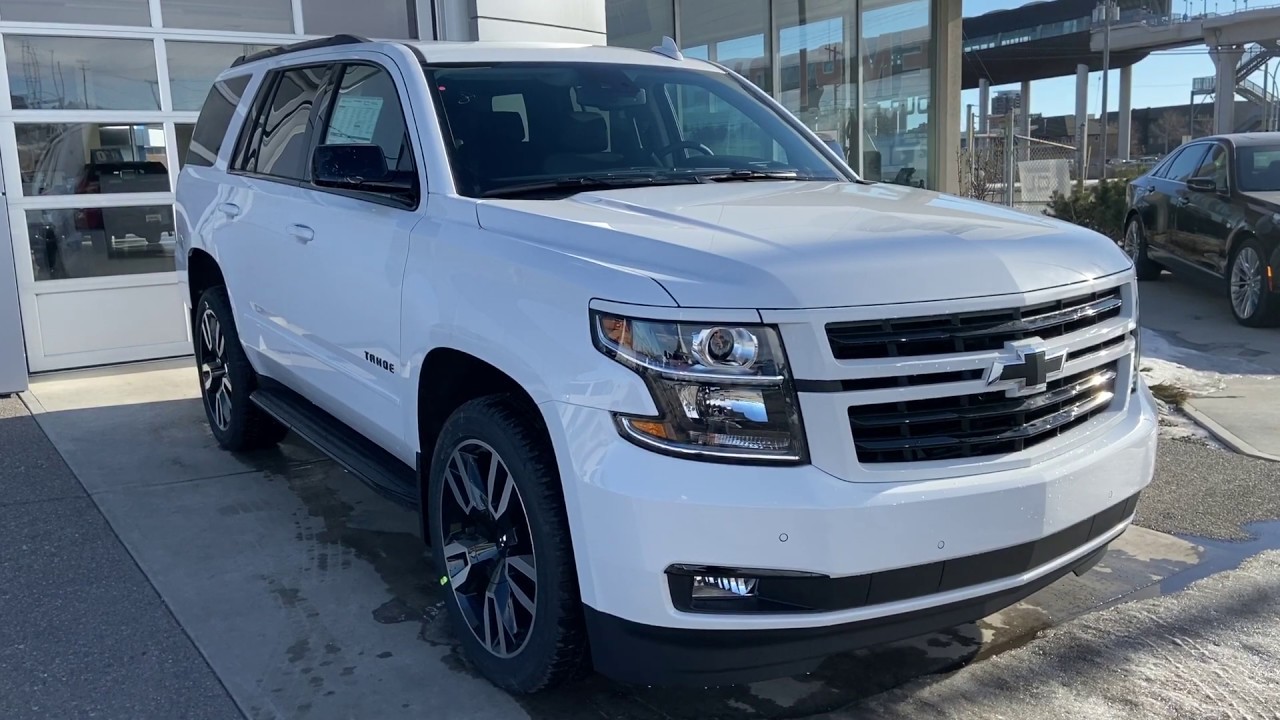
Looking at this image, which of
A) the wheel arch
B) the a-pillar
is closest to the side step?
the wheel arch

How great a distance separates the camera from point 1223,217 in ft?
31.3

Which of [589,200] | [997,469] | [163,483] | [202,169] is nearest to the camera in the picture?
[997,469]

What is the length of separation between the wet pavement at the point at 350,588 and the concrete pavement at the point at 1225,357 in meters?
0.53

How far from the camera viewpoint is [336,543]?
14.7 feet

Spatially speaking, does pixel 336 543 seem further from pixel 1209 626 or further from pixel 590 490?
pixel 1209 626

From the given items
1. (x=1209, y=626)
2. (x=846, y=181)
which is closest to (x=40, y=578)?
(x=846, y=181)

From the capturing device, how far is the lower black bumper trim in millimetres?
2607

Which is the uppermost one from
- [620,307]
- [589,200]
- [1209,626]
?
[589,200]

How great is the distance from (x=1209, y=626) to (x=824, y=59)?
32.4ft

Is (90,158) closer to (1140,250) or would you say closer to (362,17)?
(362,17)

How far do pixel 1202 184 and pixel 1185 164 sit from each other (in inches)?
54.9

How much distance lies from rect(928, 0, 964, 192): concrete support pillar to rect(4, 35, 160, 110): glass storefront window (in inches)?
353

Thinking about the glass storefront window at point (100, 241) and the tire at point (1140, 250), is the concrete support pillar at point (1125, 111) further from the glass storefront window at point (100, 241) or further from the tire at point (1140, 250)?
the glass storefront window at point (100, 241)

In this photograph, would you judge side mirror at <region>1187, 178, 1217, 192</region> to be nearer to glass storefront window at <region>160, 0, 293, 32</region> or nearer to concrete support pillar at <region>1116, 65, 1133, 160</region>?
glass storefront window at <region>160, 0, 293, 32</region>
